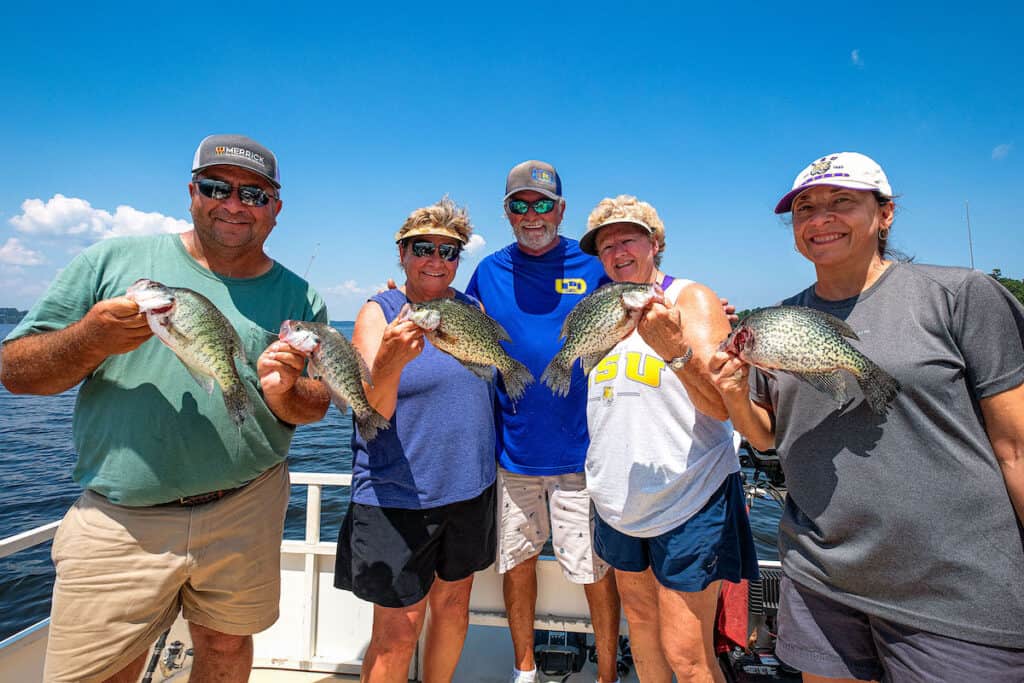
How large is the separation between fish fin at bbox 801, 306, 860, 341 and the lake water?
5.46m

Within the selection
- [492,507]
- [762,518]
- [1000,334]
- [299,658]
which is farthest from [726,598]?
[762,518]

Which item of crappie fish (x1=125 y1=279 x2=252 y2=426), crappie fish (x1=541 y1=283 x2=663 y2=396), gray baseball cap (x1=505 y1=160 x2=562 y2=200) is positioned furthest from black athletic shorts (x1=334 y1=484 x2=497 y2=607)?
gray baseball cap (x1=505 y1=160 x2=562 y2=200)

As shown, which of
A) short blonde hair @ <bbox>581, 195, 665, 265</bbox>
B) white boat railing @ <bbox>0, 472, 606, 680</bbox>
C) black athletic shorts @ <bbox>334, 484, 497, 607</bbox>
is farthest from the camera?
white boat railing @ <bbox>0, 472, 606, 680</bbox>

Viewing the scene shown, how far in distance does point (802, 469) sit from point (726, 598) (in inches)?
93.7

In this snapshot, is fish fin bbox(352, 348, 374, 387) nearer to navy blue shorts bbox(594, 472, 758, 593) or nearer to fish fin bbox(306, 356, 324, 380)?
fish fin bbox(306, 356, 324, 380)

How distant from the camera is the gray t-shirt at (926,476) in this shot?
2.23 meters

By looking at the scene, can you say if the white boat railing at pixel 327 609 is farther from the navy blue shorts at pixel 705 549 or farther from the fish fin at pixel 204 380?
the fish fin at pixel 204 380

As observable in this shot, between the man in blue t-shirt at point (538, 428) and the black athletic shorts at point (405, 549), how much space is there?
2.07 ft

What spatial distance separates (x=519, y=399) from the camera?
4.05 m

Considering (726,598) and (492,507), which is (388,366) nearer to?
(492,507)

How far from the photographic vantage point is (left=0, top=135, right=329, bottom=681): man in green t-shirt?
2.89 meters

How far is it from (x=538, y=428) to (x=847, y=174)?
8.70 ft

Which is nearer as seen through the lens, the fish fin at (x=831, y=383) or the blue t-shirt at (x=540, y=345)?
the fish fin at (x=831, y=383)

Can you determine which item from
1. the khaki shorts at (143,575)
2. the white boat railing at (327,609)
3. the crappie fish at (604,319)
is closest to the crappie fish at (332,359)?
the khaki shorts at (143,575)
